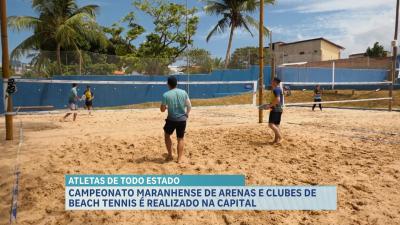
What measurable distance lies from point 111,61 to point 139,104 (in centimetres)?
331

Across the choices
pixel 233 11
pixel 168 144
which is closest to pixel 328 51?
pixel 233 11

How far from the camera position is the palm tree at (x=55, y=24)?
22.0m

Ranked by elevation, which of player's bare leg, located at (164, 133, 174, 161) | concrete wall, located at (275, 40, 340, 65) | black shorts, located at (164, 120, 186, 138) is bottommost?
player's bare leg, located at (164, 133, 174, 161)

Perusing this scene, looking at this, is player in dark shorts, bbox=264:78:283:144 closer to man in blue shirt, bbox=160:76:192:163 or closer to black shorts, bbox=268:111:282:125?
black shorts, bbox=268:111:282:125

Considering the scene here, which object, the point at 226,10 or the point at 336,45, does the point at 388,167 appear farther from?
the point at 336,45

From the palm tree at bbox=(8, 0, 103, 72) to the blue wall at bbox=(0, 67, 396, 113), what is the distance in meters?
3.14

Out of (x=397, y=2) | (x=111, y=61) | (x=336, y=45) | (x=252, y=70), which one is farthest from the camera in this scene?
(x=336, y=45)

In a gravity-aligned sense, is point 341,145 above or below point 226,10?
below

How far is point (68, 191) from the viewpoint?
4.53 meters

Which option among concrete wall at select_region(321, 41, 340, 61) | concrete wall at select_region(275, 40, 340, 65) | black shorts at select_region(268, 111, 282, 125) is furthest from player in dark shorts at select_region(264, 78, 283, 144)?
concrete wall at select_region(321, 41, 340, 61)

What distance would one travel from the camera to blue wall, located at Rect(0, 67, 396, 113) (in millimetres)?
19953

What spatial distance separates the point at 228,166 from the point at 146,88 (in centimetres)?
1853

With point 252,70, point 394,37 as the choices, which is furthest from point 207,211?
point 252,70

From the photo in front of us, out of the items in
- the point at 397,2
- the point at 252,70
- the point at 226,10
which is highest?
the point at 226,10
